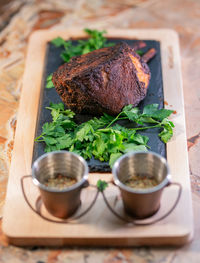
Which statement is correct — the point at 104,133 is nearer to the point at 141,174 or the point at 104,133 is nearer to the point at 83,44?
the point at 141,174

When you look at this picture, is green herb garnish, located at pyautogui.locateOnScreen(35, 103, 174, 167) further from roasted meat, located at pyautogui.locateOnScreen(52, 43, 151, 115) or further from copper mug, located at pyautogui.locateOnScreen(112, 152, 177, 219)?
copper mug, located at pyautogui.locateOnScreen(112, 152, 177, 219)

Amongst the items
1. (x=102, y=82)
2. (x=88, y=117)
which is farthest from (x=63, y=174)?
(x=102, y=82)

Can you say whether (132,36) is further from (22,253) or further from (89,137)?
(22,253)

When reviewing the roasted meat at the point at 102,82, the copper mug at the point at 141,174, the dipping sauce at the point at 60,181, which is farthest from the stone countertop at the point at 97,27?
the roasted meat at the point at 102,82

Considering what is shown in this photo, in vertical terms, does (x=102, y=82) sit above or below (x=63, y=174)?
above

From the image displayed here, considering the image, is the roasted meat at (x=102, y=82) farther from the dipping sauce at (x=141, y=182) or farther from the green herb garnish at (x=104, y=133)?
the dipping sauce at (x=141, y=182)

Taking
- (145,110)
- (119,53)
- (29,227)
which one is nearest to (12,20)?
(119,53)
